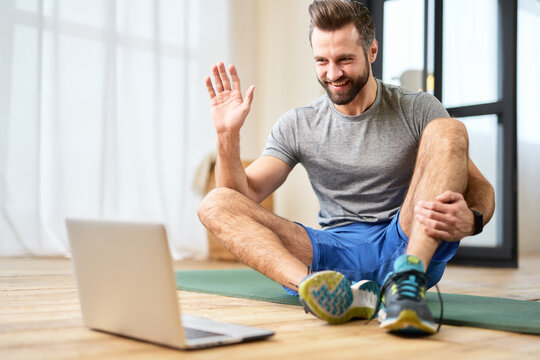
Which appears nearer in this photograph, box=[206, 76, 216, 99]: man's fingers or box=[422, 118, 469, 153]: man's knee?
box=[422, 118, 469, 153]: man's knee

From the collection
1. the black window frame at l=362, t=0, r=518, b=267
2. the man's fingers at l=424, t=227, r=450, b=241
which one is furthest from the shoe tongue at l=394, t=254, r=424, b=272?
the black window frame at l=362, t=0, r=518, b=267

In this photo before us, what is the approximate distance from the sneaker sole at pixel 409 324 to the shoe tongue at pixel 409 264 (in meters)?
0.11

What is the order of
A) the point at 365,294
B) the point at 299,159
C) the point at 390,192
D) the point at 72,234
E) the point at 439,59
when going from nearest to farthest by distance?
the point at 72,234 → the point at 365,294 → the point at 390,192 → the point at 299,159 → the point at 439,59

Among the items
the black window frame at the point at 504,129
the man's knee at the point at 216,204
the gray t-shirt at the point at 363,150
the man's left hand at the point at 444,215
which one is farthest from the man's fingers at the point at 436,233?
the black window frame at the point at 504,129

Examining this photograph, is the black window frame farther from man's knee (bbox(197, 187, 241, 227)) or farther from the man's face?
man's knee (bbox(197, 187, 241, 227))

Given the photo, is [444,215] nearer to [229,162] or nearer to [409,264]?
[409,264]

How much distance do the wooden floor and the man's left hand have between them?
197 mm

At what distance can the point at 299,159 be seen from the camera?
1774mm

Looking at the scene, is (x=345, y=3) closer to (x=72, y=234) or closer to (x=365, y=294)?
(x=365, y=294)

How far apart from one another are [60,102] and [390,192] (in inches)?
90.8

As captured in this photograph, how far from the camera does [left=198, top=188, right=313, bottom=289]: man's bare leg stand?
1344 millimetres

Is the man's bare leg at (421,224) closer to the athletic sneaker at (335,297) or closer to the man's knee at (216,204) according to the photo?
the athletic sneaker at (335,297)

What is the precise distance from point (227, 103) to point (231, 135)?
0.11 metres

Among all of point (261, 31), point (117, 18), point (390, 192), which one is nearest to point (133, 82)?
point (117, 18)
